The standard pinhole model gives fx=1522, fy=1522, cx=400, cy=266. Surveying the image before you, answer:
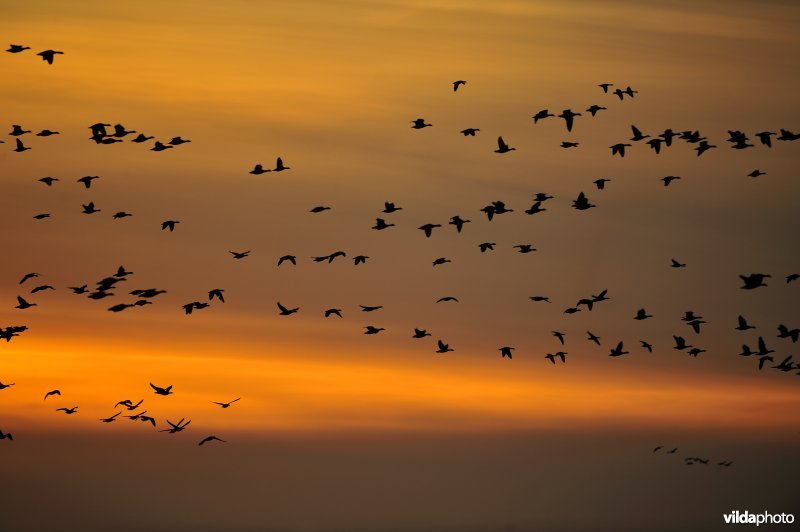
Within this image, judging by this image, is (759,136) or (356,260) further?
(356,260)

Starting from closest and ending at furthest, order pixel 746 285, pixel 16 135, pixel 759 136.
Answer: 1. pixel 746 285
2. pixel 759 136
3. pixel 16 135

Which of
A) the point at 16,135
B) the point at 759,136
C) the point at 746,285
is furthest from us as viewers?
the point at 16,135

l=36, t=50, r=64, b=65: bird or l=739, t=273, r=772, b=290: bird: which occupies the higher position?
l=36, t=50, r=64, b=65: bird

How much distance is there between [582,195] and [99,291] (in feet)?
110

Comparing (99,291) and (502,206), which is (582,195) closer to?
(502,206)

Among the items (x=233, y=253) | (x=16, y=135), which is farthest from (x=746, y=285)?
(x=16, y=135)

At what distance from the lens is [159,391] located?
10662cm

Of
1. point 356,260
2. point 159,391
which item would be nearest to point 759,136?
point 356,260

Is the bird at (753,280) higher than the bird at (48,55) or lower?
lower

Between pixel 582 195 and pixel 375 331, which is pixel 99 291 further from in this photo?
pixel 582 195

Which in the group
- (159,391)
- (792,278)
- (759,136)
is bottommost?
(159,391)

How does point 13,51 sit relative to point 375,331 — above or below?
above

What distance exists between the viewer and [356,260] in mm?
108562

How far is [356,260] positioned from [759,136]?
2921 cm
